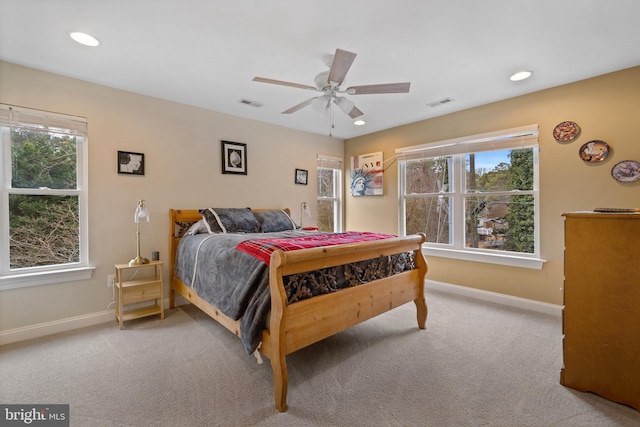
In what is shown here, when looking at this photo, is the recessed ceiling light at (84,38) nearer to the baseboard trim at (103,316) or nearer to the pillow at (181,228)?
the pillow at (181,228)

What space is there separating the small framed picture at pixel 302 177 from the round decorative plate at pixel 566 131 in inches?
128

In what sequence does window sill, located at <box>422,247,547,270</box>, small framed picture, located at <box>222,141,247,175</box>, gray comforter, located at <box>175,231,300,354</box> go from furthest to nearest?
1. small framed picture, located at <box>222,141,247,175</box>
2. window sill, located at <box>422,247,547,270</box>
3. gray comforter, located at <box>175,231,300,354</box>

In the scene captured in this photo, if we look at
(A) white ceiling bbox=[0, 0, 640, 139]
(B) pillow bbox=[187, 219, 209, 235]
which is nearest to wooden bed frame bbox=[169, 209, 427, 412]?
(B) pillow bbox=[187, 219, 209, 235]

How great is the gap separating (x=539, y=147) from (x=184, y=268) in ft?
13.5

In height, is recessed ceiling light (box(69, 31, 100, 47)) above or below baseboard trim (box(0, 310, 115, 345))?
above

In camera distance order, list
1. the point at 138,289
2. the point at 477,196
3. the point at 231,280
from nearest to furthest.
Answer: the point at 231,280, the point at 138,289, the point at 477,196

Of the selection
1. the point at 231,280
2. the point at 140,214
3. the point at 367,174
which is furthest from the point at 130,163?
the point at 367,174

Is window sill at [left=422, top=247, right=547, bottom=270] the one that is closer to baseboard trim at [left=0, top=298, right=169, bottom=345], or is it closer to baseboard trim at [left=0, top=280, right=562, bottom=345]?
baseboard trim at [left=0, top=280, right=562, bottom=345]

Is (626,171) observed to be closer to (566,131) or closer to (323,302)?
(566,131)

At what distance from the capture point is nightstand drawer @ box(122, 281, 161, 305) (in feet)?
8.95

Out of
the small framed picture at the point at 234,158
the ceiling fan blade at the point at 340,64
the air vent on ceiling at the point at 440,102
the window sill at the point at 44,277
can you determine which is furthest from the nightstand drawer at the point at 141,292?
the air vent on ceiling at the point at 440,102

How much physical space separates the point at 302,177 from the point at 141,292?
275 cm

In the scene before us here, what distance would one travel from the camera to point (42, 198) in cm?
261

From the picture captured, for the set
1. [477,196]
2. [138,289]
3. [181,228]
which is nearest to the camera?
[138,289]
